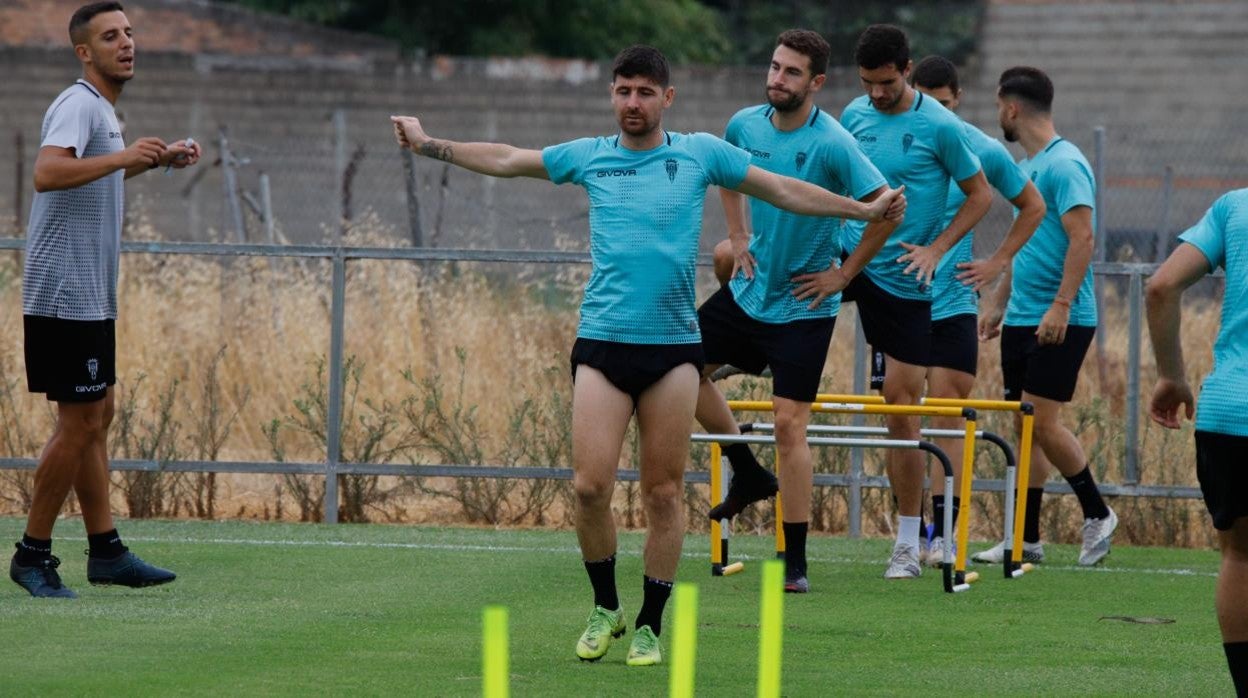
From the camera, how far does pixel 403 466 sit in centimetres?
1145

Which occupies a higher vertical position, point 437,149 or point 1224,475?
point 437,149

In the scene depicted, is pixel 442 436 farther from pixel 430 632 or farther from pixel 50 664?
pixel 50 664

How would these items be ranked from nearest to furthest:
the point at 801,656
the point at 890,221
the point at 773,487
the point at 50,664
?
1. the point at 50,664
2. the point at 801,656
3. the point at 890,221
4. the point at 773,487

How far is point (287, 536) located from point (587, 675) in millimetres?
4478

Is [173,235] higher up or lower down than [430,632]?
higher up

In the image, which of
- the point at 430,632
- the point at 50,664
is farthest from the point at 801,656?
the point at 50,664

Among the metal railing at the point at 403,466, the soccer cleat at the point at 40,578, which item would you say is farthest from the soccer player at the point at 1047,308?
the soccer cleat at the point at 40,578

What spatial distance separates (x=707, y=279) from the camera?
1761 centimetres

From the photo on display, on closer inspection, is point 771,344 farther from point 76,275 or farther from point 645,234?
point 76,275

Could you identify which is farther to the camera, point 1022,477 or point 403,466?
point 403,466

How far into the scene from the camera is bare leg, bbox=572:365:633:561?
21.8 feet

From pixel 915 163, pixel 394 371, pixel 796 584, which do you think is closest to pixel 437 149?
pixel 796 584

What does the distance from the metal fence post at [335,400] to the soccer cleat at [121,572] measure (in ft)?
10.6

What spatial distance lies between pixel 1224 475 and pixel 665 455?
1.95 metres
